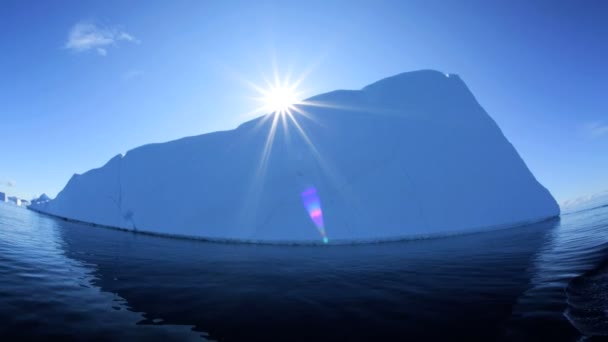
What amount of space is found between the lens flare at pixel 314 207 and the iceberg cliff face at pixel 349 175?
0.08 m

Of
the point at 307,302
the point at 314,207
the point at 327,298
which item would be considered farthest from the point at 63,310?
the point at 314,207

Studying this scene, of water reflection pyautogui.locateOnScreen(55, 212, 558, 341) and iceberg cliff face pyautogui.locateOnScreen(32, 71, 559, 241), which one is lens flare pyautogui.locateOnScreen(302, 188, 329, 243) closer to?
iceberg cliff face pyautogui.locateOnScreen(32, 71, 559, 241)

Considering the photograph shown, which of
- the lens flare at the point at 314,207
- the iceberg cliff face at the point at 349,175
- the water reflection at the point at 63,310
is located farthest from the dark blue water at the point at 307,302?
the iceberg cliff face at the point at 349,175

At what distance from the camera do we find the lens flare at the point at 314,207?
60.1 feet

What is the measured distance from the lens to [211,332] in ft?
10.5

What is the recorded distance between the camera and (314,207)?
19.5 meters

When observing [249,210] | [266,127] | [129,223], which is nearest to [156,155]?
[129,223]

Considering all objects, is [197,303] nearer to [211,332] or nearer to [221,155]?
[211,332]

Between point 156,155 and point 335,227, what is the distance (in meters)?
21.9

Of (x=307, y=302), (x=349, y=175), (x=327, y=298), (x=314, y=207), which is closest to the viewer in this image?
(x=307, y=302)

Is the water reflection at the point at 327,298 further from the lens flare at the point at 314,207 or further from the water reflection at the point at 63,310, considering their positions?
the lens flare at the point at 314,207

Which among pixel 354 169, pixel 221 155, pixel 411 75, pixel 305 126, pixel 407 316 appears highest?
pixel 411 75

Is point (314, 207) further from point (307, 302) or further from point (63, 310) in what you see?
point (63, 310)

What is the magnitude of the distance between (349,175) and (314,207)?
3968mm
